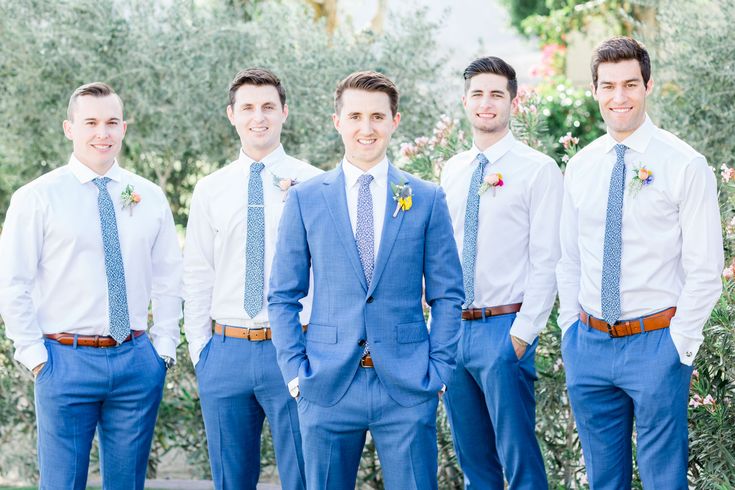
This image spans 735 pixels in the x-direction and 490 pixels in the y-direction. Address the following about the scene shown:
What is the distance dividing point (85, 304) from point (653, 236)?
258 centimetres

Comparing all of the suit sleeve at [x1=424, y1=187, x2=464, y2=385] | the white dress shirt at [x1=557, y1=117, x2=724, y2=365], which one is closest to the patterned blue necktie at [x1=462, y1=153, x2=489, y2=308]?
the white dress shirt at [x1=557, y1=117, x2=724, y2=365]

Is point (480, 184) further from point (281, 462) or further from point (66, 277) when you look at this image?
point (66, 277)

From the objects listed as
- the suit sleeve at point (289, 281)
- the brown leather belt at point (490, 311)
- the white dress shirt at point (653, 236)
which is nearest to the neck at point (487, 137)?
the white dress shirt at point (653, 236)

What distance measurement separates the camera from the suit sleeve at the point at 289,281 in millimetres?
4137

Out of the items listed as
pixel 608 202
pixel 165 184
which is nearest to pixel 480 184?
pixel 608 202

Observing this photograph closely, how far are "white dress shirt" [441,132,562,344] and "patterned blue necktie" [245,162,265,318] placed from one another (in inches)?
39.2

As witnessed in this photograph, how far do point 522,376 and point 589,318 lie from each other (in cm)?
55

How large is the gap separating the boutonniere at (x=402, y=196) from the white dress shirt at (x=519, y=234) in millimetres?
1049

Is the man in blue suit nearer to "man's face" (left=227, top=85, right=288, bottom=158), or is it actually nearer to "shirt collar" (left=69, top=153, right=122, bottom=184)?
"man's face" (left=227, top=85, right=288, bottom=158)

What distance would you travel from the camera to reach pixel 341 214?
415cm

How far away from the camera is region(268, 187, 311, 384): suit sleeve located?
414cm

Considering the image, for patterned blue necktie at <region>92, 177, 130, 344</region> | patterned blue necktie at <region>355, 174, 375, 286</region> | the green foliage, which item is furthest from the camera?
the green foliage

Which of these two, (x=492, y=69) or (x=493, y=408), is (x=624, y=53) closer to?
(x=492, y=69)

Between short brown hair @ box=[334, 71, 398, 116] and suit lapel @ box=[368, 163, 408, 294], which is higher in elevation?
short brown hair @ box=[334, 71, 398, 116]
